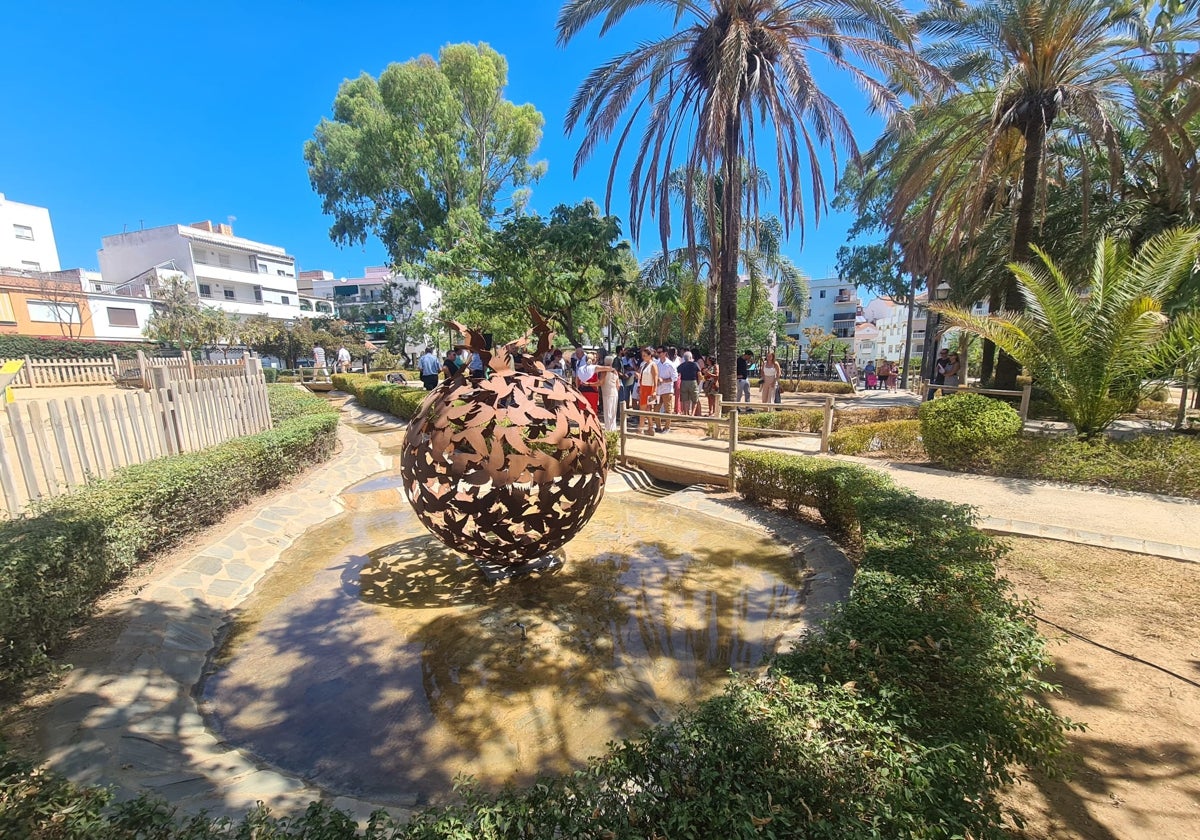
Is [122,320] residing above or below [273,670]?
above

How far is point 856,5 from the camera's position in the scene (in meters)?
9.40

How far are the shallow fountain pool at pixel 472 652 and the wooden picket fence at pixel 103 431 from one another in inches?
86.1

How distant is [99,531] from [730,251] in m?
11.1

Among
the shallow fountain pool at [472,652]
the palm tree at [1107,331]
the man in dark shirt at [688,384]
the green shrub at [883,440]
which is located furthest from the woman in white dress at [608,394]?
the palm tree at [1107,331]

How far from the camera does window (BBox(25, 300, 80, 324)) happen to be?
3089cm

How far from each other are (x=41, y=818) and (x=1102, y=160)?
19.5 meters

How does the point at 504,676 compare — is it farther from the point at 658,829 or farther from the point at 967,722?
the point at 967,722

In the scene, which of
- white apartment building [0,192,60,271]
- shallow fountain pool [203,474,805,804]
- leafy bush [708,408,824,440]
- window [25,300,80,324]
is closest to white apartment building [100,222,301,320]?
white apartment building [0,192,60,271]

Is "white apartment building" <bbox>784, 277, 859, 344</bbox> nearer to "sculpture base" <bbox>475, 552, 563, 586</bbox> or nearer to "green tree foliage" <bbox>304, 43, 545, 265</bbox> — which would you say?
"green tree foliage" <bbox>304, 43, 545, 265</bbox>

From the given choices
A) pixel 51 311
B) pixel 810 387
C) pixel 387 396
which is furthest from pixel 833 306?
pixel 51 311

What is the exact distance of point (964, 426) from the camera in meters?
7.45

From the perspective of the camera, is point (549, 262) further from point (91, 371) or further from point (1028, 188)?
point (91, 371)

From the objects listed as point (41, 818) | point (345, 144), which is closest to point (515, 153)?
point (345, 144)

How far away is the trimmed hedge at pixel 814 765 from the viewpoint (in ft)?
5.31
